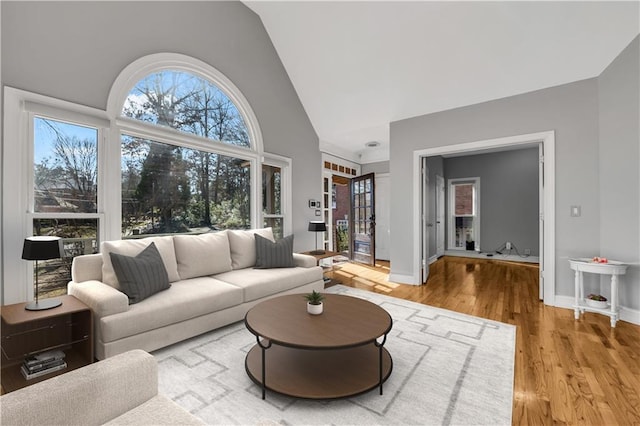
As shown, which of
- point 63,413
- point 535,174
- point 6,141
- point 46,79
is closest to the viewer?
point 63,413

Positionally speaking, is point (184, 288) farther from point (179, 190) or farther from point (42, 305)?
point (179, 190)

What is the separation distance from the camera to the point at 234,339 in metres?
2.63

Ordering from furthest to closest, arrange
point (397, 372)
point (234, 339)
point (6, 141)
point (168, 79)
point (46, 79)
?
point (168, 79)
point (234, 339)
point (46, 79)
point (6, 141)
point (397, 372)

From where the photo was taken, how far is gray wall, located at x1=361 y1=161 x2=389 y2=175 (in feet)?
23.3

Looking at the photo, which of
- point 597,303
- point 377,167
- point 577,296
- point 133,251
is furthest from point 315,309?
point 377,167

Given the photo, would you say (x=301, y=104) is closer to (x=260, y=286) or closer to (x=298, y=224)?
(x=298, y=224)

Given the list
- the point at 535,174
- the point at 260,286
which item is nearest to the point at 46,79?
the point at 260,286

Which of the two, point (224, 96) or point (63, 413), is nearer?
point (63, 413)

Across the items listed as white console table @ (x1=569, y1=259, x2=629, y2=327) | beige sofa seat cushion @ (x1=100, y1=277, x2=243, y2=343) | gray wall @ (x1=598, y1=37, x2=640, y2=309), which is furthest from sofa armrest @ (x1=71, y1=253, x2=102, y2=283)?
gray wall @ (x1=598, y1=37, x2=640, y2=309)

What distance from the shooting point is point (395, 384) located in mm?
1953

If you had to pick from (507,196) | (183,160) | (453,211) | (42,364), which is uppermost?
(183,160)

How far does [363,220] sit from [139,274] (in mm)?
4761

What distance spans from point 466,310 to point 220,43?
468 cm

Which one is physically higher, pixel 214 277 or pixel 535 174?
pixel 535 174
